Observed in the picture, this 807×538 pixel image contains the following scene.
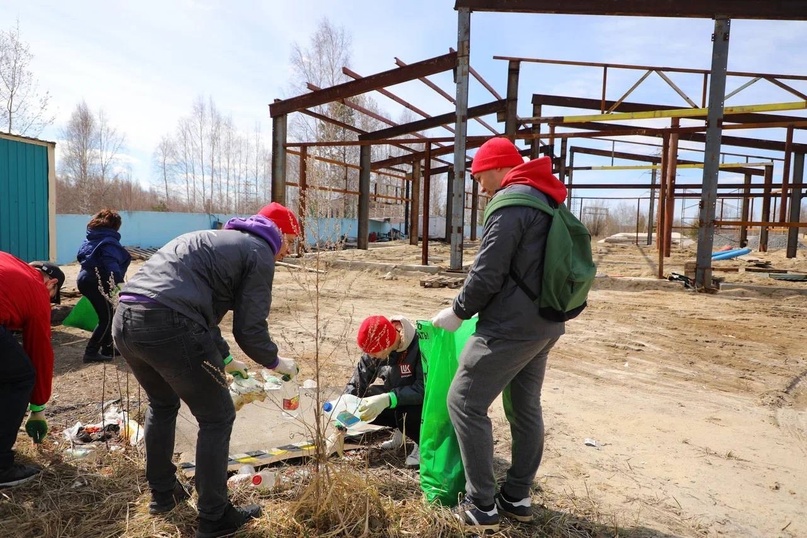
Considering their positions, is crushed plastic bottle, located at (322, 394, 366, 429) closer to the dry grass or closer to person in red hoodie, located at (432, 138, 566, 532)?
the dry grass

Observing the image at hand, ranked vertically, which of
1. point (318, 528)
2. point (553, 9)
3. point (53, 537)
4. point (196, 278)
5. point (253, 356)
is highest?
point (553, 9)

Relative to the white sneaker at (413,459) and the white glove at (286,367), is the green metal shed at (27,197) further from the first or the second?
the white sneaker at (413,459)

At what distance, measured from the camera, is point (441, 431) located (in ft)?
8.34

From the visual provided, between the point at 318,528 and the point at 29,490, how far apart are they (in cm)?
165

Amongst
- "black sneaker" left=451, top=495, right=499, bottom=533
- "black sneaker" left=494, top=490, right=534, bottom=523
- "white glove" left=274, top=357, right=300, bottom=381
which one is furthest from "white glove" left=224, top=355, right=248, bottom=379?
"black sneaker" left=494, top=490, right=534, bottom=523

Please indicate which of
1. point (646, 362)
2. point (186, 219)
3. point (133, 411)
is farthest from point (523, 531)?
point (186, 219)

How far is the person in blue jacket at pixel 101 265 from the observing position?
4.88 m

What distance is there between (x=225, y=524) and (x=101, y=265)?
138 inches

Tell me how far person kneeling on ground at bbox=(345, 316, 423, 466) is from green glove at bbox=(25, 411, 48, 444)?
1779 mm

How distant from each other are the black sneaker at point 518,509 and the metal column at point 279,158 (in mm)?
10841

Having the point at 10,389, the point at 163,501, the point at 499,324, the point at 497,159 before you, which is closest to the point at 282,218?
the point at 497,159

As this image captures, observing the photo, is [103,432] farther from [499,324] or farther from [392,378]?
[499,324]

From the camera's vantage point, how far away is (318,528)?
225 cm

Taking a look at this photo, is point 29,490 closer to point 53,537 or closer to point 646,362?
point 53,537
